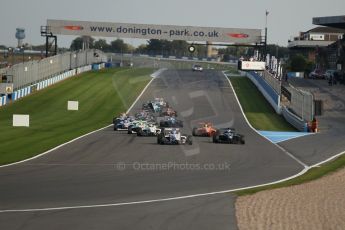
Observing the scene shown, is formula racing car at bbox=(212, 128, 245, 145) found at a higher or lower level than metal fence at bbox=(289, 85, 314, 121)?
lower

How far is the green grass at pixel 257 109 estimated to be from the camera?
56.5 metres

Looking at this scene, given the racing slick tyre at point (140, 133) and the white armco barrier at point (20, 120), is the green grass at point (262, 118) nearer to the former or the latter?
the racing slick tyre at point (140, 133)

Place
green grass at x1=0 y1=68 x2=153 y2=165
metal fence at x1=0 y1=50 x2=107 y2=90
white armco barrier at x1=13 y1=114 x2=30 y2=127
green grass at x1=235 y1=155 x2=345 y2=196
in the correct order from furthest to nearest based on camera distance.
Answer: metal fence at x1=0 y1=50 x2=107 y2=90
white armco barrier at x1=13 y1=114 x2=30 y2=127
green grass at x1=0 y1=68 x2=153 y2=165
green grass at x1=235 y1=155 x2=345 y2=196

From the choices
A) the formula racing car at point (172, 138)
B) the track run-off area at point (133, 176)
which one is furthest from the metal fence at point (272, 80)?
the formula racing car at point (172, 138)

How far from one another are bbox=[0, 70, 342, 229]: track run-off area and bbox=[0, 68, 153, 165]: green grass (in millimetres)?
1800

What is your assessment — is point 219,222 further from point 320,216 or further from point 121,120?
point 121,120

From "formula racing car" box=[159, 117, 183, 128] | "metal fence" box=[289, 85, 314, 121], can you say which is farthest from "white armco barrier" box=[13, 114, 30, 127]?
"metal fence" box=[289, 85, 314, 121]

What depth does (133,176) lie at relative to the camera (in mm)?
→ 26703

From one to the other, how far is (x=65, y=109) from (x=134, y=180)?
41.0 meters

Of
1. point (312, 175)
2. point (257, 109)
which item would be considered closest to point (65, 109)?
point (257, 109)

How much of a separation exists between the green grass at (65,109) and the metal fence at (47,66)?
179 centimetres

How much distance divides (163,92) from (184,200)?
58746mm

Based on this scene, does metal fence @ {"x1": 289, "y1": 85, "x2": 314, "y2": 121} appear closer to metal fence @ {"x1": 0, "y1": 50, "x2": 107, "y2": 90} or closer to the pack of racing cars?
the pack of racing cars

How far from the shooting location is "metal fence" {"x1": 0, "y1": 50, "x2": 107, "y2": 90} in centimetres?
7094
